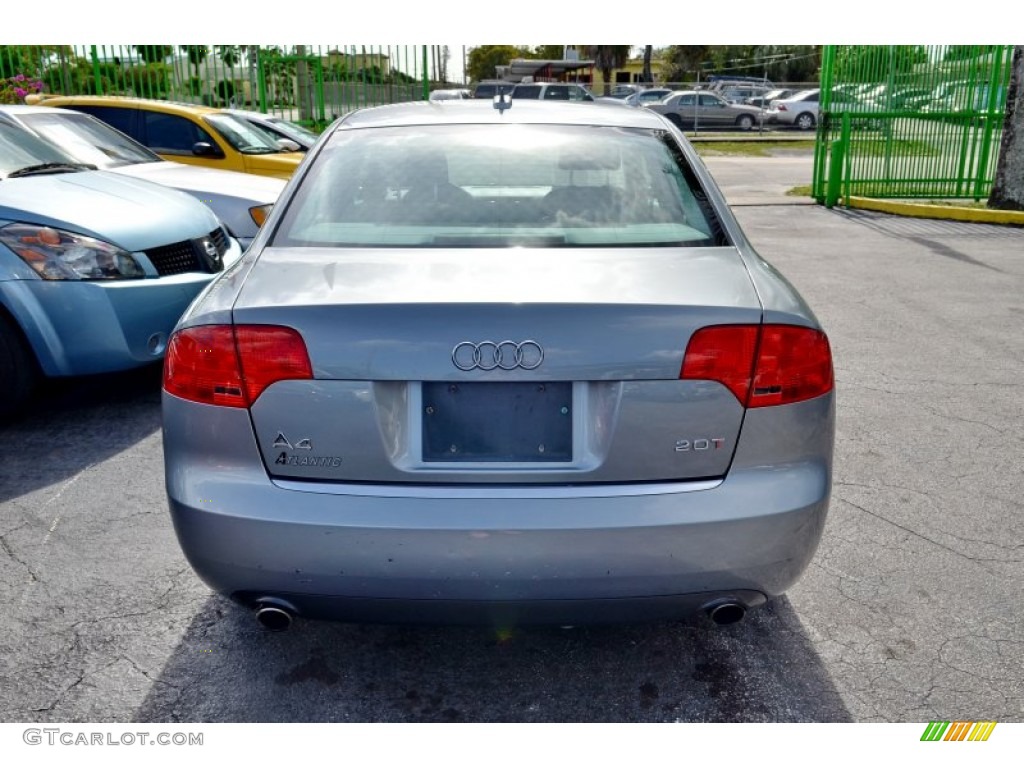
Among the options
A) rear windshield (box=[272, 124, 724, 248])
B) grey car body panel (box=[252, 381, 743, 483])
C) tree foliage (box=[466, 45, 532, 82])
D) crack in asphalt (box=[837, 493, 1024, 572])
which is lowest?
crack in asphalt (box=[837, 493, 1024, 572])

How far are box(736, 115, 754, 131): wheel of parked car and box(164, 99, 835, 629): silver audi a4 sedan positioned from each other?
1416 inches

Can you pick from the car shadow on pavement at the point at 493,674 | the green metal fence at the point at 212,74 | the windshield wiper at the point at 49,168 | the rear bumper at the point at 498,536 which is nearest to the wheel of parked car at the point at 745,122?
the green metal fence at the point at 212,74

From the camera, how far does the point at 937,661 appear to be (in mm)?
2822

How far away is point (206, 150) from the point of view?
9.43 m

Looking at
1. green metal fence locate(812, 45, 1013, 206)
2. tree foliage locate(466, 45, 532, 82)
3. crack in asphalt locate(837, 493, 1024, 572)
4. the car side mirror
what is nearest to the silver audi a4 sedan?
crack in asphalt locate(837, 493, 1024, 572)

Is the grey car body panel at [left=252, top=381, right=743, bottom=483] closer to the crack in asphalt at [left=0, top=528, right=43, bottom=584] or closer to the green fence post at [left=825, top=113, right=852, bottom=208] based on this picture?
the crack in asphalt at [left=0, top=528, right=43, bottom=584]

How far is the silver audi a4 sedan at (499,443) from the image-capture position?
88.3 inches

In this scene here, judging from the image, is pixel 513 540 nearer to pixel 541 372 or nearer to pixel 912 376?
Result: pixel 541 372

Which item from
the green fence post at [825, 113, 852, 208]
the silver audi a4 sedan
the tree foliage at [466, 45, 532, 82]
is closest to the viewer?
the silver audi a4 sedan

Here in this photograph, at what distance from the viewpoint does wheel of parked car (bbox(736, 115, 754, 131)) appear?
3612 cm

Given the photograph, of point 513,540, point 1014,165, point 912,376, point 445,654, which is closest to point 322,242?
point 513,540
